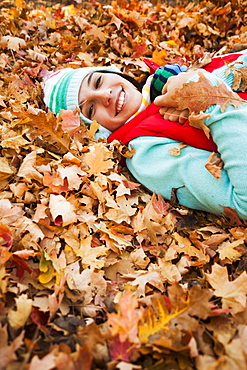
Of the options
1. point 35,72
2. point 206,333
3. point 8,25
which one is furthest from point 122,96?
point 8,25

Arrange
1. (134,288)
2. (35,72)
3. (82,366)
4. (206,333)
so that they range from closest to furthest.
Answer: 1. (82,366)
2. (206,333)
3. (134,288)
4. (35,72)

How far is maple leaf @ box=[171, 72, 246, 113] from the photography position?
5.35ft

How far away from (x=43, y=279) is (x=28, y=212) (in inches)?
15.4

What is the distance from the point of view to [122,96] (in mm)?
2086

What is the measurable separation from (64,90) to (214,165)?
1221mm

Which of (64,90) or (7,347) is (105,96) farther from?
(7,347)

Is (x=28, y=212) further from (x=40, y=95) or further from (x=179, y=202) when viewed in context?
(x=40, y=95)

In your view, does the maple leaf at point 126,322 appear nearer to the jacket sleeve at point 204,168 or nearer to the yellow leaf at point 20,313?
the yellow leaf at point 20,313

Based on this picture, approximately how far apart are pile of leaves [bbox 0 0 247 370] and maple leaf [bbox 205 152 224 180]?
22 cm

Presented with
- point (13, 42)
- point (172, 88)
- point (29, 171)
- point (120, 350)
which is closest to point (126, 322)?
point (120, 350)

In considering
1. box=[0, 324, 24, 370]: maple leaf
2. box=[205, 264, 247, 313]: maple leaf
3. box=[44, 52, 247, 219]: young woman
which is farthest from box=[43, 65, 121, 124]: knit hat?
box=[0, 324, 24, 370]: maple leaf

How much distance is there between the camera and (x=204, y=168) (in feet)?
5.37

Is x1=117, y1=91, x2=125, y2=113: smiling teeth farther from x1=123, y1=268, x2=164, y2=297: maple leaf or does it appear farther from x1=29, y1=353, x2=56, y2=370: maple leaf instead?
x1=29, y1=353, x2=56, y2=370: maple leaf

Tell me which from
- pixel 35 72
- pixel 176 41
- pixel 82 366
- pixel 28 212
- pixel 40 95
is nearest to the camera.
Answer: pixel 82 366
